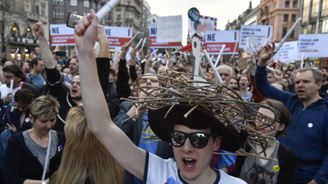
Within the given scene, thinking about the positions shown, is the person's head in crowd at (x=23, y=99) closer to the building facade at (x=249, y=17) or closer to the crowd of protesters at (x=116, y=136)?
the crowd of protesters at (x=116, y=136)

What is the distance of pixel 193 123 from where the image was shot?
6.12 ft

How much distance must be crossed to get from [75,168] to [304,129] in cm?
243

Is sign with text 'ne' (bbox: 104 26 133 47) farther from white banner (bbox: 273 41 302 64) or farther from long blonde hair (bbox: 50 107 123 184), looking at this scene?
long blonde hair (bbox: 50 107 123 184)

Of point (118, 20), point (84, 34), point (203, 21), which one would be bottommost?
point (84, 34)

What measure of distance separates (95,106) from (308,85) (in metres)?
2.92

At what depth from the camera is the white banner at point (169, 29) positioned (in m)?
11.0

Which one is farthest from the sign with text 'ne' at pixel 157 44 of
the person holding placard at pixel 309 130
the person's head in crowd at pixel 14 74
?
the person holding placard at pixel 309 130

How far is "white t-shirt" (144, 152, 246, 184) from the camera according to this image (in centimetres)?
187

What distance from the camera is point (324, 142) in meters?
3.68

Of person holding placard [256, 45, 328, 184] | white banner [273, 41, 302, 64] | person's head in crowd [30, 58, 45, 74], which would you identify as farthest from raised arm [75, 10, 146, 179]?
white banner [273, 41, 302, 64]

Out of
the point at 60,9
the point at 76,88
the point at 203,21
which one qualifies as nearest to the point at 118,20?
the point at 60,9

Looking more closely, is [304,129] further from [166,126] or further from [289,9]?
[289,9]

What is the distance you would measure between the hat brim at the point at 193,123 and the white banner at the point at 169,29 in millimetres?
9177

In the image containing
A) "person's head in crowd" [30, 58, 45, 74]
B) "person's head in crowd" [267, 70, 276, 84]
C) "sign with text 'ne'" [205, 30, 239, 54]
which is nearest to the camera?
"person's head in crowd" [267, 70, 276, 84]
